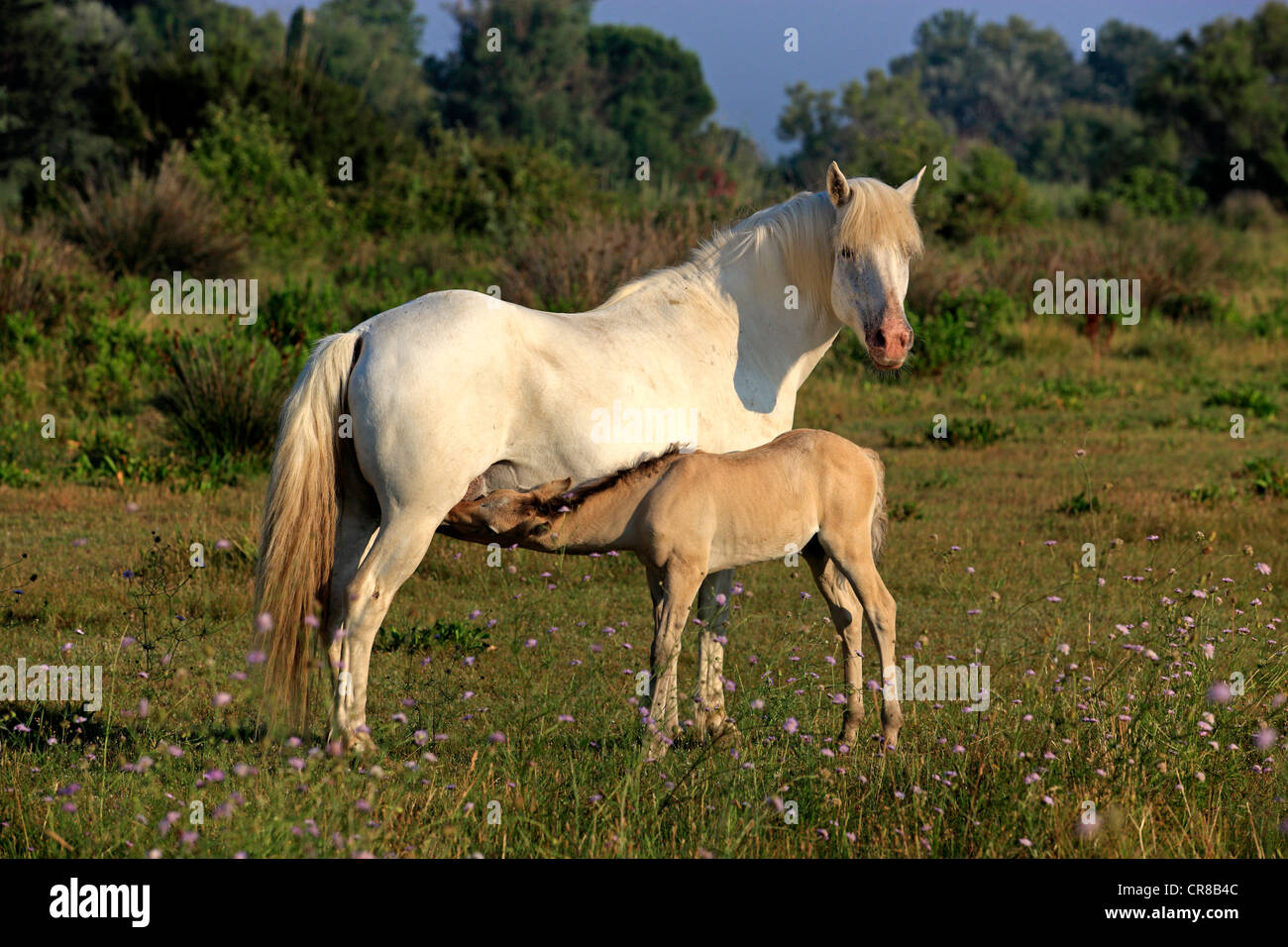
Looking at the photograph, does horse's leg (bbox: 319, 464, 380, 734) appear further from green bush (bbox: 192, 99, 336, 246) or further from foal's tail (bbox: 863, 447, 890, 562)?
green bush (bbox: 192, 99, 336, 246)

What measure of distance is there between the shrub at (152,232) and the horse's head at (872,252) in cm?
1373

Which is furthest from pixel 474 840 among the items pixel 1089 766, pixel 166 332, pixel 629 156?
pixel 629 156

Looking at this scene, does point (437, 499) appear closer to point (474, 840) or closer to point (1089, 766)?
point (474, 840)

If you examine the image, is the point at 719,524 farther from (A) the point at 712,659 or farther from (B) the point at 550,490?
(B) the point at 550,490

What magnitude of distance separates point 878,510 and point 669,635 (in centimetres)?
125

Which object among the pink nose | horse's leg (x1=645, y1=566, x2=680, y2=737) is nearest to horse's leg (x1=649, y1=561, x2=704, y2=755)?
horse's leg (x1=645, y1=566, x2=680, y2=737)

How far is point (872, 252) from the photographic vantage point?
5.62 m

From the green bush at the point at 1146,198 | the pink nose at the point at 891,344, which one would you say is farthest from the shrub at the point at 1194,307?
the pink nose at the point at 891,344

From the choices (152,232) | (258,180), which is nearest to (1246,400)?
(152,232)

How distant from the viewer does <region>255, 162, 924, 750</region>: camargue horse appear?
511cm

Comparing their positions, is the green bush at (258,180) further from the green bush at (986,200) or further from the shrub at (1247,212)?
the shrub at (1247,212)

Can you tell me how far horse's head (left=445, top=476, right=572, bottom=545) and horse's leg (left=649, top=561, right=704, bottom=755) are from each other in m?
0.57

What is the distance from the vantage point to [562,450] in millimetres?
5273
